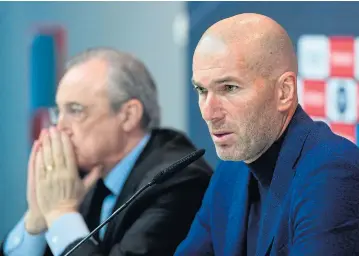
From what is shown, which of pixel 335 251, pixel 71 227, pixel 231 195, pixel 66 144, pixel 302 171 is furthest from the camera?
pixel 66 144

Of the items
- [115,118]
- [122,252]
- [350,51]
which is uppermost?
[350,51]

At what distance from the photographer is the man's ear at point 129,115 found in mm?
1909

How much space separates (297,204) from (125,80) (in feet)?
2.66

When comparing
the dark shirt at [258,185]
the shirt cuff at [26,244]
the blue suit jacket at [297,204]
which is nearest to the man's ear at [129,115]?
the shirt cuff at [26,244]

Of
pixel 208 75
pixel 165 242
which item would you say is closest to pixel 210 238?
pixel 165 242

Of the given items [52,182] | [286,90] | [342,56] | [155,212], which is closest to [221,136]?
[286,90]

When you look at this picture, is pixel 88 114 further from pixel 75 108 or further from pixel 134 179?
pixel 134 179

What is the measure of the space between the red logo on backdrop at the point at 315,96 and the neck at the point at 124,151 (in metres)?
0.55

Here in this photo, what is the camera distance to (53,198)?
179 centimetres

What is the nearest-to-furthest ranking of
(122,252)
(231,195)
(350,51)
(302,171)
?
1. (302,171)
2. (231,195)
3. (122,252)
4. (350,51)

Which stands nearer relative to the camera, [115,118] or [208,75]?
[208,75]

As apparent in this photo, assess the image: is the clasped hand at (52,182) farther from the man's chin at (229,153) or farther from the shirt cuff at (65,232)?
the man's chin at (229,153)

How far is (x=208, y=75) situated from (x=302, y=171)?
0.73ft

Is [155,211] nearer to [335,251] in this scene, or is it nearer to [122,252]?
[122,252]
